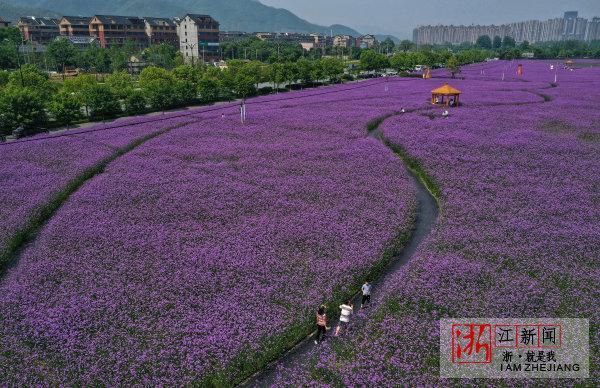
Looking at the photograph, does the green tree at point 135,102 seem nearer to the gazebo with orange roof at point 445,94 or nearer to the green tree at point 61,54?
the gazebo with orange roof at point 445,94

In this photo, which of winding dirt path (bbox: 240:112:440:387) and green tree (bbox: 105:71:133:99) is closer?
winding dirt path (bbox: 240:112:440:387)

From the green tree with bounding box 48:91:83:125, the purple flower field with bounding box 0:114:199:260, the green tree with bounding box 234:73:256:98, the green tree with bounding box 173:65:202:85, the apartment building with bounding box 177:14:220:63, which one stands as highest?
the apartment building with bounding box 177:14:220:63

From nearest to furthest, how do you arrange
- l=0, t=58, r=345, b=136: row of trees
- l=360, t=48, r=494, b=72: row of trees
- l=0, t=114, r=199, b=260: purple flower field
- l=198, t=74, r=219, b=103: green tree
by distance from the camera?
l=0, t=114, r=199, b=260: purple flower field, l=0, t=58, r=345, b=136: row of trees, l=198, t=74, r=219, b=103: green tree, l=360, t=48, r=494, b=72: row of trees

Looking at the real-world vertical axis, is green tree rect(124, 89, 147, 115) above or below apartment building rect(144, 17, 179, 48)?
below

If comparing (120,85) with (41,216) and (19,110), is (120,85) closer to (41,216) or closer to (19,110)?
(19,110)

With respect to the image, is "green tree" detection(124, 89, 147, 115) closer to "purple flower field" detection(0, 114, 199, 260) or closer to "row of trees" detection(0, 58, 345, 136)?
"row of trees" detection(0, 58, 345, 136)

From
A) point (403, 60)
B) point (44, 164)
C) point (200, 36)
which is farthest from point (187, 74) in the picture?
point (200, 36)

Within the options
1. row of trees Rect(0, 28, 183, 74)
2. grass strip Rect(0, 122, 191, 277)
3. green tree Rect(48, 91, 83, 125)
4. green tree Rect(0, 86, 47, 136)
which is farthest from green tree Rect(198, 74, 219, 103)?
row of trees Rect(0, 28, 183, 74)
